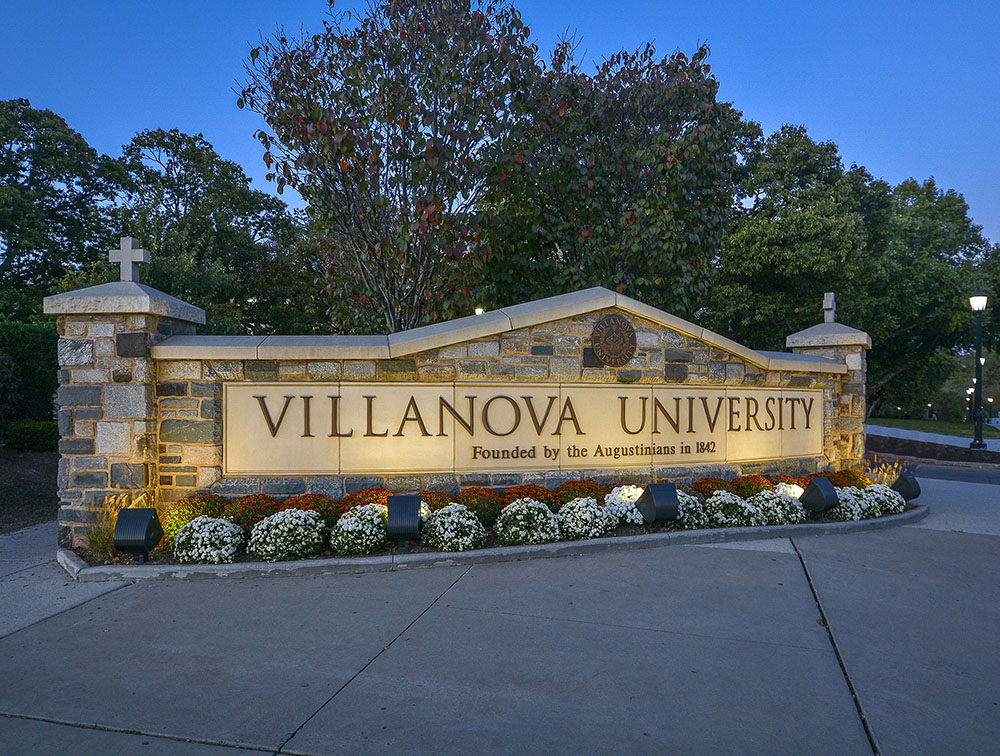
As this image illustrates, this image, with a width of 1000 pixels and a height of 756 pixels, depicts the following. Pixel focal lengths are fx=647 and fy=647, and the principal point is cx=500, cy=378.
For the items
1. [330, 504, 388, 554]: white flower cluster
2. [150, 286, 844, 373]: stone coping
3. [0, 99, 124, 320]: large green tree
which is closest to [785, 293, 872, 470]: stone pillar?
[150, 286, 844, 373]: stone coping

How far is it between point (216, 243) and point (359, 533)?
23581 mm

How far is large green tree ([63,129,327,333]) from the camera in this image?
1922 cm

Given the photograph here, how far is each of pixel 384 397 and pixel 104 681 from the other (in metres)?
4.29

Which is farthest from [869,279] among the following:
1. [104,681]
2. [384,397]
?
[104,681]

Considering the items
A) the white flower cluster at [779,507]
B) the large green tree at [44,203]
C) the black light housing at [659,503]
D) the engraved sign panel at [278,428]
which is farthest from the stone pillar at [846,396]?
the large green tree at [44,203]

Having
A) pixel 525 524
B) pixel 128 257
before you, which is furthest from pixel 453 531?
pixel 128 257

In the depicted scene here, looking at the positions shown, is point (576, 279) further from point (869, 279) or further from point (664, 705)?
point (869, 279)

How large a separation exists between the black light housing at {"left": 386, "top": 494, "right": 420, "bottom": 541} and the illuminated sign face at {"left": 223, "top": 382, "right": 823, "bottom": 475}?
1268 mm

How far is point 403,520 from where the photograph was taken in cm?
652

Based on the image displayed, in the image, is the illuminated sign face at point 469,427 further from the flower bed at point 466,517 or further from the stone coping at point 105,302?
the stone coping at point 105,302

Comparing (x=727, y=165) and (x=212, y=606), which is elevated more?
(x=727, y=165)

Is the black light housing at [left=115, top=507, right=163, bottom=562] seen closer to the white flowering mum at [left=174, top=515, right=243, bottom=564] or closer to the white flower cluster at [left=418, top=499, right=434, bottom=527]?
the white flowering mum at [left=174, top=515, right=243, bottom=564]

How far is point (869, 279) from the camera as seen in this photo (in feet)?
73.4

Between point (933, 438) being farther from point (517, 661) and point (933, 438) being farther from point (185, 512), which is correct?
point (185, 512)
